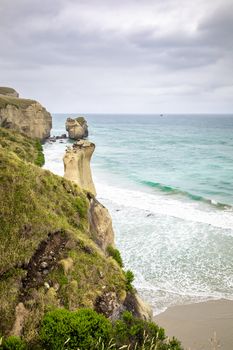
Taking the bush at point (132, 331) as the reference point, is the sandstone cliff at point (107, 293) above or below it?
above

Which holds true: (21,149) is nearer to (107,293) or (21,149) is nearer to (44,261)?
(44,261)

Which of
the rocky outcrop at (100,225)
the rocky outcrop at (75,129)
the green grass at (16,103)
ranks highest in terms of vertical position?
the green grass at (16,103)

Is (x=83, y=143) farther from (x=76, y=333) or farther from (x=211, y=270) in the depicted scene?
(x=76, y=333)

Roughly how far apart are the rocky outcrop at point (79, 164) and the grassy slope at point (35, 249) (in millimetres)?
17791

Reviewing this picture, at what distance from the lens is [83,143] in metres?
36.1

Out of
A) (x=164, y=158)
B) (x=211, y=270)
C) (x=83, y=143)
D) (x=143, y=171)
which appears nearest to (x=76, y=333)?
(x=211, y=270)

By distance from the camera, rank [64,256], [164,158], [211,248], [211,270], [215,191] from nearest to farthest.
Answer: [64,256] < [211,270] < [211,248] < [215,191] < [164,158]

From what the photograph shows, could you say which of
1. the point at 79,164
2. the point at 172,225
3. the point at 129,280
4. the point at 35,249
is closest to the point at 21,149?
the point at 79,164

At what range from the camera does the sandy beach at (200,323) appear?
15.7 m

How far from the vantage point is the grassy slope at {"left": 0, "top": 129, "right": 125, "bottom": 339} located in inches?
417

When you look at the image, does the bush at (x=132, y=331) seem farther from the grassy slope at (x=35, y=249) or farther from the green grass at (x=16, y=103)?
the green grass at (x=16, y=103)

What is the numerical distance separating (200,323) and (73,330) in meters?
9.96

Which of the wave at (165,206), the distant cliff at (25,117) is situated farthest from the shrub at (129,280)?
the distant cliff at (25,117)

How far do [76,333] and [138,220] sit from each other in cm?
2263
